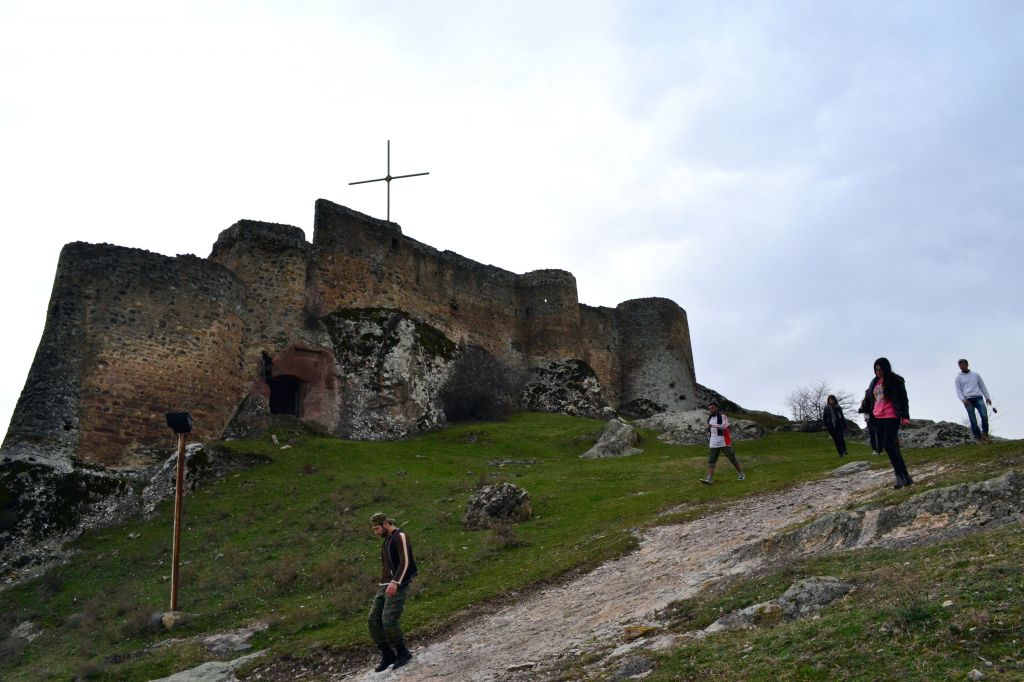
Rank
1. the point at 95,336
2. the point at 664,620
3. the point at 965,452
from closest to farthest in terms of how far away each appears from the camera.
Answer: the point at 664,620 → the point at 965,452 → the point at 95,336

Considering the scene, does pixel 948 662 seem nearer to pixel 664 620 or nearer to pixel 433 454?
pixel 664 620

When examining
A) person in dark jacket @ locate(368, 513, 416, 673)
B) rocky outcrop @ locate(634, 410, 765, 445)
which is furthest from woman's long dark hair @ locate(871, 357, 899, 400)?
rocky outcrop @ locate(634, 410, 765, 445)

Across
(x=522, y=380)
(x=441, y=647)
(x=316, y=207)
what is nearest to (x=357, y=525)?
(x=441, y=647)

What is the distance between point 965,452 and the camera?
1516 centimetres

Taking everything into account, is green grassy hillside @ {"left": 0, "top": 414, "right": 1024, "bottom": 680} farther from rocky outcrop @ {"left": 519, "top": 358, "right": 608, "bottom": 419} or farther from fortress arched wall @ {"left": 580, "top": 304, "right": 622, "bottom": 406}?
fortress arched wall @ {"left": 580, "top": 304, "right": 622, "bottom": 406}

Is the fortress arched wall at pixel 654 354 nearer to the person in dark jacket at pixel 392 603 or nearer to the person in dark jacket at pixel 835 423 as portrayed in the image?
the person in dark jacket at pixel 835 423

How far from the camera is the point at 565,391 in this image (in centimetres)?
4141

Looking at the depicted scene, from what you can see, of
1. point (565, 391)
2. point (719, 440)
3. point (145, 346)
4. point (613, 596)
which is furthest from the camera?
point (565, 391)

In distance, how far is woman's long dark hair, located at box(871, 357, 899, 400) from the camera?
1242 cm

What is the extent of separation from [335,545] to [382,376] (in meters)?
15.2

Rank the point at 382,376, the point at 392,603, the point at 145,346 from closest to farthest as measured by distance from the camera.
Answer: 1. the point at 392,603
2. the point at 145,346
3. the point at 382,376

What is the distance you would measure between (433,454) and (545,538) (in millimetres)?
12382

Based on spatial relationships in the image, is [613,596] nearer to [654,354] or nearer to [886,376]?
[886,376]

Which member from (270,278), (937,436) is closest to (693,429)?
(937,436)
